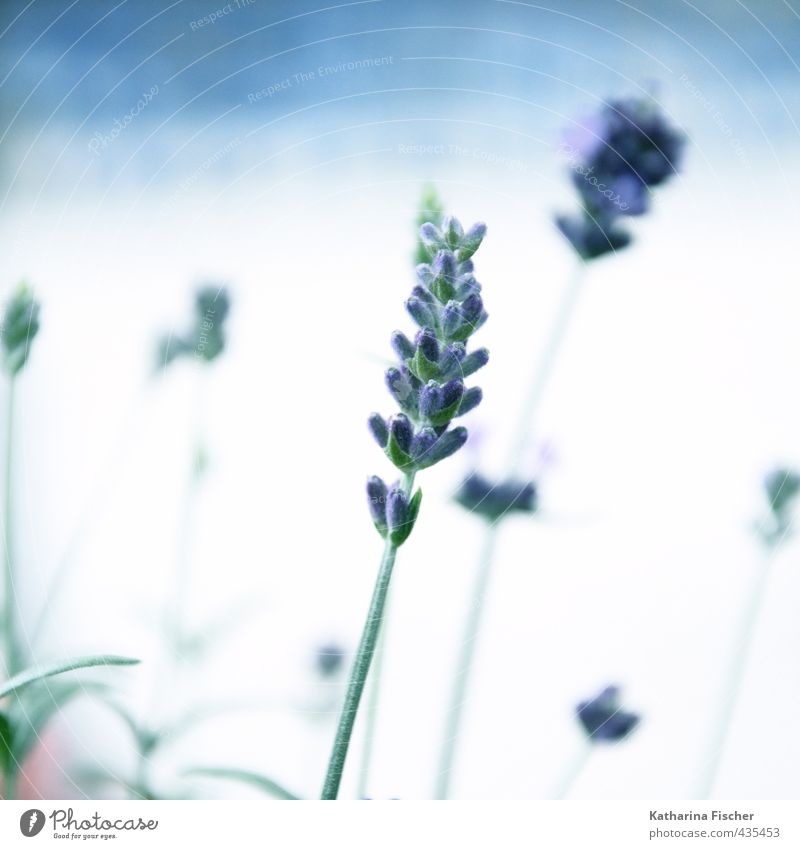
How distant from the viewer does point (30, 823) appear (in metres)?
0.55

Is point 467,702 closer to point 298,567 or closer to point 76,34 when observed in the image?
point 298,567

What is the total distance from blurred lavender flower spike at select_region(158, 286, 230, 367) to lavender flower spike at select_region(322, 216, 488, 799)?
0.58ft

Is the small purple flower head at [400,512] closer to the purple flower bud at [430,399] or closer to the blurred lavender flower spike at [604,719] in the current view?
the purple flower bud at [430,399]

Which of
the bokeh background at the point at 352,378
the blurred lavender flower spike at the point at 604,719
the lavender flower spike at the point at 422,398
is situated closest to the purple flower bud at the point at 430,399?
the lavender flower spike at the point at 422,398

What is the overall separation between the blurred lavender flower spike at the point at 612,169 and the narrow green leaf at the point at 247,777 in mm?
364

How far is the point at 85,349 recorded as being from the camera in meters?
0.58

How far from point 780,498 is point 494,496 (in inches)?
7.3

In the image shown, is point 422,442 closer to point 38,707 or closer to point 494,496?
point 494,496

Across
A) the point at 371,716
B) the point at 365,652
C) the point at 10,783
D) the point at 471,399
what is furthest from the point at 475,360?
the point at 10,783

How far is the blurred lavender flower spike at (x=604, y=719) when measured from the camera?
586 millimetres

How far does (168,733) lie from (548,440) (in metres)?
0.29

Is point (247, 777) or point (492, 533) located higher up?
point (492, 533)

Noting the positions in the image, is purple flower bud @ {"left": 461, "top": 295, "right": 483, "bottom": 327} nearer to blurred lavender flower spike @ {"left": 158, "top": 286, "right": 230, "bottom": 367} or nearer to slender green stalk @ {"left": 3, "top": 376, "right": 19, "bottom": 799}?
blurred lavender flower spike @ {"left": 158, "top": 286, "right": 230, "bottom": 367}

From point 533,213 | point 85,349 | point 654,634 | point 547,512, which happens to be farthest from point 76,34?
point 654,634
